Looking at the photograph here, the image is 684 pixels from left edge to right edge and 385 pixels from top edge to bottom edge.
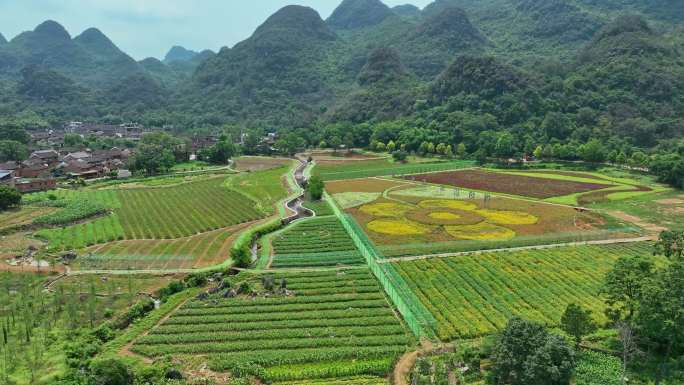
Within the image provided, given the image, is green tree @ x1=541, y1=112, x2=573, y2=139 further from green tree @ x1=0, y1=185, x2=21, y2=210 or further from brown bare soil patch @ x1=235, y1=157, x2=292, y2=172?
green tree @ x1=0, y1=185, x2=21, y2=210

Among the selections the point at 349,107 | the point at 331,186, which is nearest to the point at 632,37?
the point at 349,107

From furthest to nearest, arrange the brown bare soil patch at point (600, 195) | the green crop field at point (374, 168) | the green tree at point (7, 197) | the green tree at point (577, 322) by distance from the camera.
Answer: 1. the green crop field at point (374, 168)
2. the brown bare soil patch at point (600, 195)
3. the green tree at point (7, 197)
4. the green tree at point (577, 322)

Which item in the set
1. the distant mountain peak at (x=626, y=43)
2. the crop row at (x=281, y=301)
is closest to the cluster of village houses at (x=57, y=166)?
the crop row at (x=281, y=301)

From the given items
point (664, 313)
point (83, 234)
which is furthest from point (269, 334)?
point (83, 234)

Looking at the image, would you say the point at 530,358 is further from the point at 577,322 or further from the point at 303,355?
the point at 303,355

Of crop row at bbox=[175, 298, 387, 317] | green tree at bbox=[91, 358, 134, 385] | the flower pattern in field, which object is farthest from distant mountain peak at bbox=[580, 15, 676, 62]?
green tree at bbox=[91, 358, 134, 385]

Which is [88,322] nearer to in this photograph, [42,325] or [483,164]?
[42,325]

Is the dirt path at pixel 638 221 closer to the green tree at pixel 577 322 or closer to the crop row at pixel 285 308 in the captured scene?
the green tree at pixel 577 322
